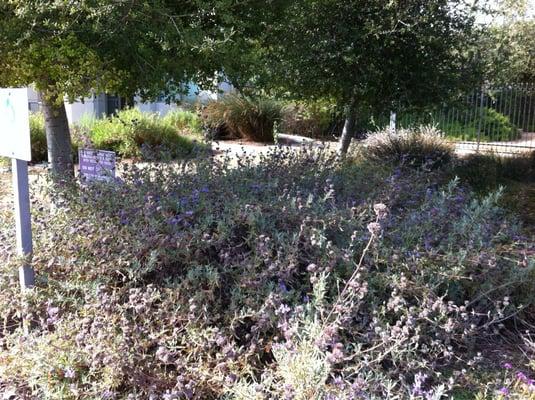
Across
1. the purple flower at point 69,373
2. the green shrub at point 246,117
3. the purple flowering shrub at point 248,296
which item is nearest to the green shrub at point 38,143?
the green shrub at point 246,117

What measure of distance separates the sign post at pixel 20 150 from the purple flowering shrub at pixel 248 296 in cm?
11

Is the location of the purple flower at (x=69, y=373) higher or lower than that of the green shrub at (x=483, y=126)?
lower

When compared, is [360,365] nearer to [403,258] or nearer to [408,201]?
[403,258]

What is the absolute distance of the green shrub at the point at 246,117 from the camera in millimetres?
15344

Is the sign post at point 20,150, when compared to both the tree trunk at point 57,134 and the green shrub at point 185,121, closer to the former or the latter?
the tree trunk at point 57,134

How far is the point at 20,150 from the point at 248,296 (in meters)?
1.51

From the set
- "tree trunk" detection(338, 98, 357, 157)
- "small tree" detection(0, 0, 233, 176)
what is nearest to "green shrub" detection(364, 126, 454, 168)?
"tree trunk" detection(338, 98, 357, 157)

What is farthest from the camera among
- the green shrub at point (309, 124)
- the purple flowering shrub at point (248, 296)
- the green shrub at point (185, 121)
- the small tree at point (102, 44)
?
the green shrub at point (309, 124)

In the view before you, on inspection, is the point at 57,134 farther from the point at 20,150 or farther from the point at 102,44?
the point at 20,150

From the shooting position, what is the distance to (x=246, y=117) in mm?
15414

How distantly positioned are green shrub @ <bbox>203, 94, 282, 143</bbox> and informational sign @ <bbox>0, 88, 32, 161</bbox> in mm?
11950

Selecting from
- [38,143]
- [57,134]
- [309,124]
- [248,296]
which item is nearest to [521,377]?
[248,296]

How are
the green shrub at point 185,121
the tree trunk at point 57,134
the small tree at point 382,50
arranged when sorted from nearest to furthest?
1. the tree trunk at point 57,134
2. the small tree at point 382,50
3. the green shrub at point 185,121

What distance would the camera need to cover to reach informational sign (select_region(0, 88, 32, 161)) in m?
3.19
